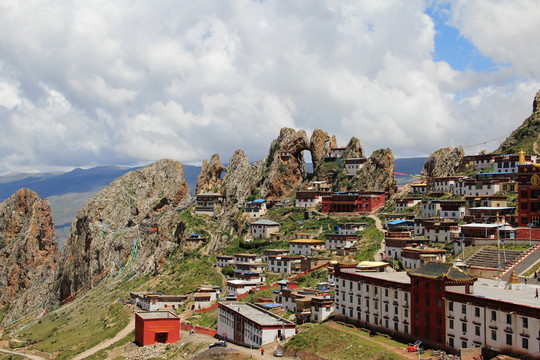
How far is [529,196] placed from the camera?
9069 centimetres

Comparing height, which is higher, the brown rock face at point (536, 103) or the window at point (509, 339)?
the brown rock face at point (536, 103)

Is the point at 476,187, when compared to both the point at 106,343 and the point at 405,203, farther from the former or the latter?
the point at 106,343

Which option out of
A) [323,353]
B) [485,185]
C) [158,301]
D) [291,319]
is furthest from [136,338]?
[485,185]

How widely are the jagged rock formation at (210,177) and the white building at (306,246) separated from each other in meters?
71.6

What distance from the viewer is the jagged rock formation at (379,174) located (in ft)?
480

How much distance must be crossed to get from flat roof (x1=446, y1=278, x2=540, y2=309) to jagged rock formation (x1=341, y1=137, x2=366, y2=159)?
9640 centimetres

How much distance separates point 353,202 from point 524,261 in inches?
2450

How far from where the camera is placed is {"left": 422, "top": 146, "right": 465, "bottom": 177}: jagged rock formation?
6029 inches

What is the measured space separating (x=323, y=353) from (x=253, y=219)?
84433 mm

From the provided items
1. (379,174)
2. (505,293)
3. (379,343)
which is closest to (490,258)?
(505,293)

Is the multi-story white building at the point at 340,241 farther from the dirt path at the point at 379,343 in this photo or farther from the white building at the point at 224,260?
the dirt path at the point at 379,343

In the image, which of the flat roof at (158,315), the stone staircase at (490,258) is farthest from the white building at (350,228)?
the stone staircase at (490,258)

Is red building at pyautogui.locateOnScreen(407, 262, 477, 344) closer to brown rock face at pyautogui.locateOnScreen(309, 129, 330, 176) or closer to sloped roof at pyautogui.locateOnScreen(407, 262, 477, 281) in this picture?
sloped roof at pyautogui.locateOnScreen(407, 262, 477, 281)

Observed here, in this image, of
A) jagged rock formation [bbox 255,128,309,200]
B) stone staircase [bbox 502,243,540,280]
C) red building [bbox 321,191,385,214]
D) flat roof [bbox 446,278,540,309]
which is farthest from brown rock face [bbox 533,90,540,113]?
flat roof [bbox 446,278,540,309]
